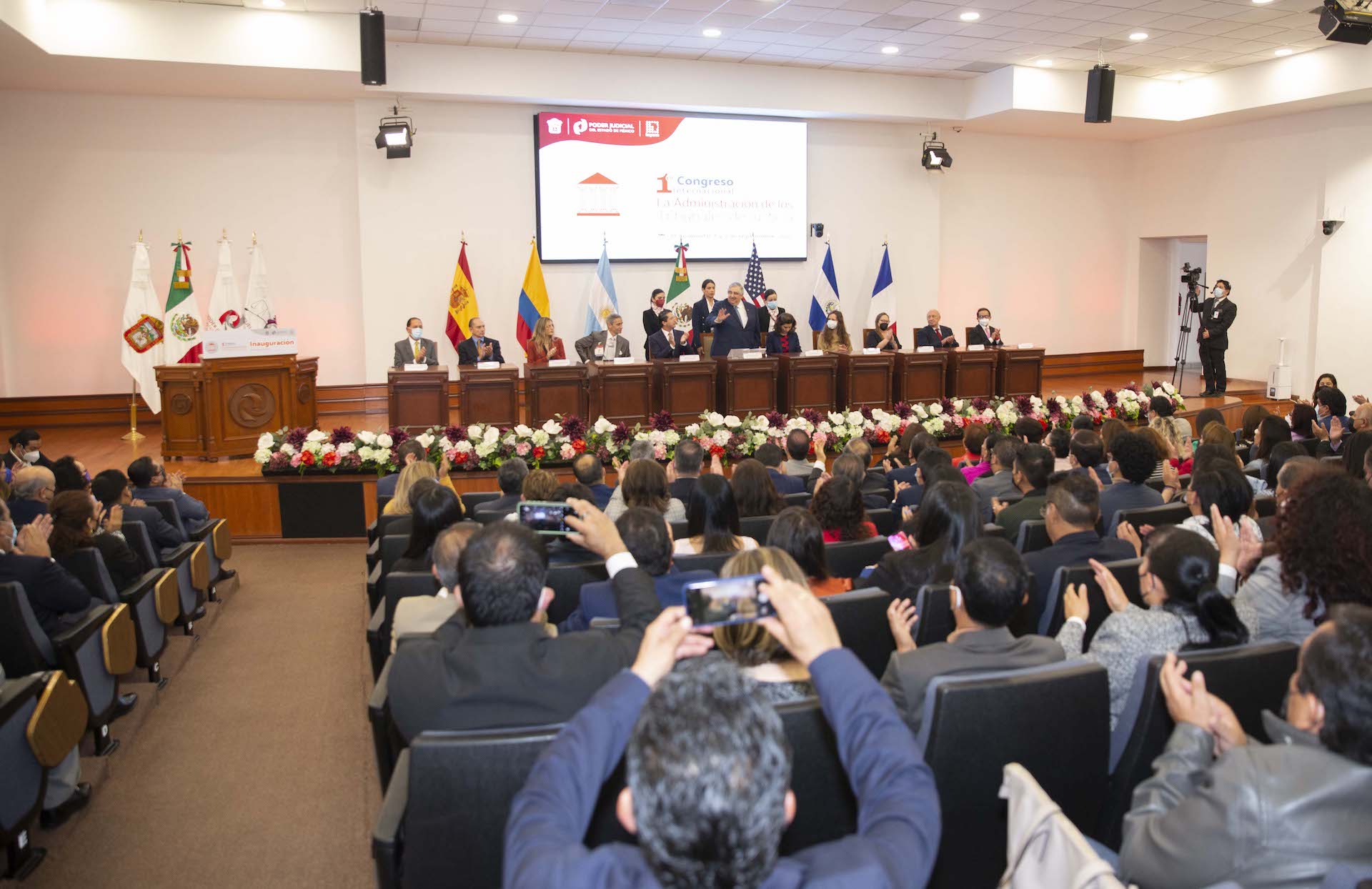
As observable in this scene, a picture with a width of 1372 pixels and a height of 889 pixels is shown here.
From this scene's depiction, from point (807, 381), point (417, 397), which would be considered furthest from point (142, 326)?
point (807, 381)

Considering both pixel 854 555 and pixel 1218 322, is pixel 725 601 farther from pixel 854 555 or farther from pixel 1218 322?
pixel 1218 322

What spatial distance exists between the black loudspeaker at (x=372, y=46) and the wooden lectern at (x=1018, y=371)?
655 cm

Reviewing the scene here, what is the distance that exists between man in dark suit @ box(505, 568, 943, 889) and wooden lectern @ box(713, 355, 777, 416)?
8109 mm

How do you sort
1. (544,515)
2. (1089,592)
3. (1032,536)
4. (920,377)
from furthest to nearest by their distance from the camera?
(920,377) → (1032,536) → (1089,592) → (544,515)

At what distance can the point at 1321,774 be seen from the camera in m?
1.47

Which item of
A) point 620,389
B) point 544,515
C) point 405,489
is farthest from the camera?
point 620,389

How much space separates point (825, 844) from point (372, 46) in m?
8.22

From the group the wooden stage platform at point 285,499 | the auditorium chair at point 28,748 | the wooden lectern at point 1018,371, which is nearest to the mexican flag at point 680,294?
the wooden lectern at point 1018,371

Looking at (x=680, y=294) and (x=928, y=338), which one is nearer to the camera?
(x=928, y=338)

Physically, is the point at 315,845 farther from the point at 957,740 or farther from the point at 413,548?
the point at 957,740

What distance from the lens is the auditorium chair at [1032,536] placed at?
13.1 feet

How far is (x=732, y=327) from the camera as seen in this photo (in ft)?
33.1

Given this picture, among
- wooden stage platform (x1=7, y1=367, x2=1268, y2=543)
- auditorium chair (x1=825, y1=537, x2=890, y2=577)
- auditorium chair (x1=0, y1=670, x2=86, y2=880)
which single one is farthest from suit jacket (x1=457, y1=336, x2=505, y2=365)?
auditorium chair (x1=0, y1=670, x2=86, y2=880)

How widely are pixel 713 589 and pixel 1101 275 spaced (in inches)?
591
